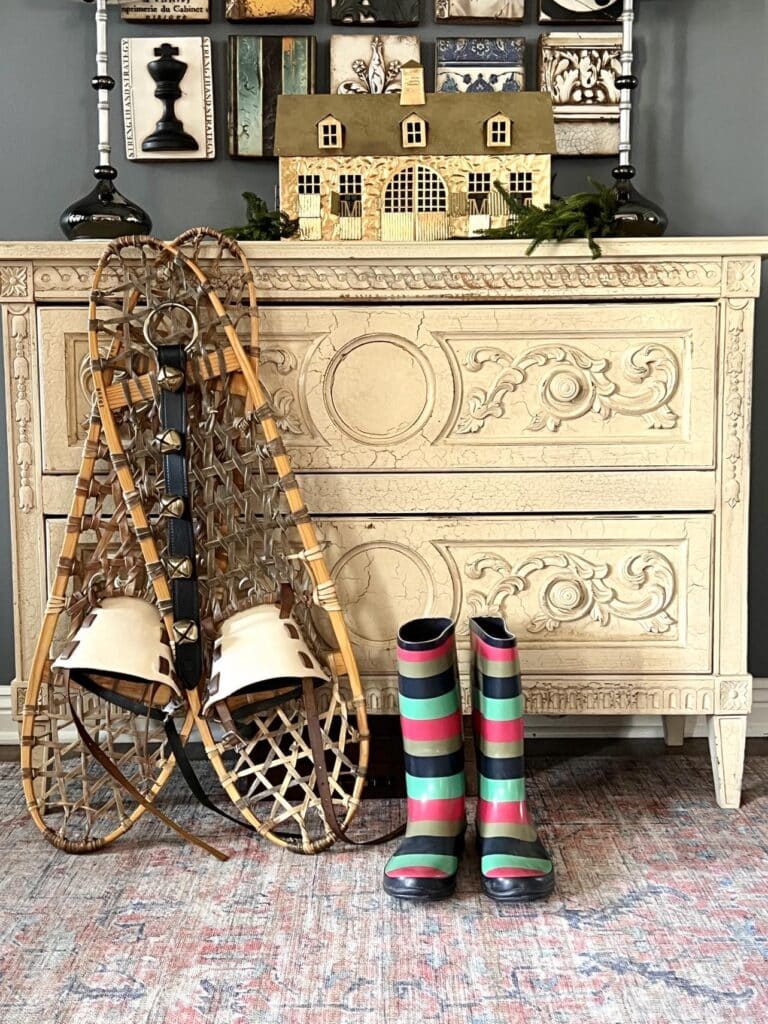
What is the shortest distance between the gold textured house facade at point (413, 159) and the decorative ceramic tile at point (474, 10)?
0.37 m

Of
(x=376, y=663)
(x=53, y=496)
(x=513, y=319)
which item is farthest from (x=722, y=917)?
(x=53, y=496)

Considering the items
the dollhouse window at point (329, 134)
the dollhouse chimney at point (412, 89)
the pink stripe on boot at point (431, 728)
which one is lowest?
the pink stripe on boot at point (431, 728)

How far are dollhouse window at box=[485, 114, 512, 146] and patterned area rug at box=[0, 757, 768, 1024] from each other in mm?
1260

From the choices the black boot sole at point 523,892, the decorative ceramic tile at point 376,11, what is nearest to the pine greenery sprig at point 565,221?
the decorative ceramic tile at point 376,11

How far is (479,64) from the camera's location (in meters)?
2.13

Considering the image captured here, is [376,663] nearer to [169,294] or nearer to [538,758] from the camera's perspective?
[538,758]

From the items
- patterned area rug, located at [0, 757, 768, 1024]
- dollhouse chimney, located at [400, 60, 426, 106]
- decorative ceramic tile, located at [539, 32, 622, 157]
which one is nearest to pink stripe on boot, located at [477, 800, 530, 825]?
patterned area rug, located at [0, 757, 768, 1024]

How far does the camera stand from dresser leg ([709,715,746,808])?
1.82 meters

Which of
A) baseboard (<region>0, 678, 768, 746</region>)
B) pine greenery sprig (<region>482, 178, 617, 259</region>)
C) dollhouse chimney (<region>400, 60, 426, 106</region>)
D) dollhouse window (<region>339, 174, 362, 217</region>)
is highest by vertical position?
dollhouse chimney (<region>400, 60, 426, 106</region>)

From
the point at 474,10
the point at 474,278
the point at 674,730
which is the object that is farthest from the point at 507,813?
the point at 474,10

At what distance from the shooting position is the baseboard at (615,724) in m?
2.25

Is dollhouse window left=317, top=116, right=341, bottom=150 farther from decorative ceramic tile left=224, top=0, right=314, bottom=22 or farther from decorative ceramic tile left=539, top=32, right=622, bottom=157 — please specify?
decorative ceramic tile left=539, top=32, right=622, bottom=157

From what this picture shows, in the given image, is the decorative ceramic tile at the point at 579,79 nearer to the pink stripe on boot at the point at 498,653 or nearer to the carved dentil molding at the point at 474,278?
the carved dentil molding at the point at 474,278

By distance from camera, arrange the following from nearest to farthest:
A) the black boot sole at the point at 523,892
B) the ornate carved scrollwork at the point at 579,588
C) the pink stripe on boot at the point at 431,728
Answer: the black boot sole at the point at 523,892
the pink stripe on boot at the point at 431,728
the ornate carved scrollwork at the point at 579,588
